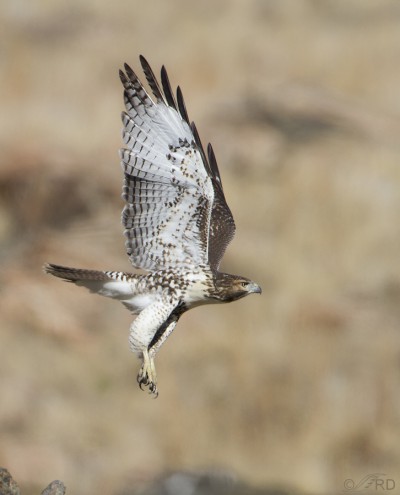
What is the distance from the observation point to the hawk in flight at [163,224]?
1015 cm

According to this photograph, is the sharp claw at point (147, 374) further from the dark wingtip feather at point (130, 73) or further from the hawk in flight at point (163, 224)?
the dark wingtip feather at point (130, 73)

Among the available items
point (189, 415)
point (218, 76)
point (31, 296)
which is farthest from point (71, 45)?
point (189, 415)

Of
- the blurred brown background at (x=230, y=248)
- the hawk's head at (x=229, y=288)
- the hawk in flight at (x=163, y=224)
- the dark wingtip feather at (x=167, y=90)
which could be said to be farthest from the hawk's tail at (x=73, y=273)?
the blurred brown background at (x=230, y=248)

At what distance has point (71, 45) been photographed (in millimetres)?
28406

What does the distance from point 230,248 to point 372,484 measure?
4.88 m

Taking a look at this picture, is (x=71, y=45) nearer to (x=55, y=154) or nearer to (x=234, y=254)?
(x=55, y=154)

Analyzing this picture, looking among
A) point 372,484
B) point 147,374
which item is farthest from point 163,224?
point 372,484

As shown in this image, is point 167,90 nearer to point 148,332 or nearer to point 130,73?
point 130,73

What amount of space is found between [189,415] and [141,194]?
10381 mm

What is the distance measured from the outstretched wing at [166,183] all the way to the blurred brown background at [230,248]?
876cm

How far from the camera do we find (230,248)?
22312 millimetres

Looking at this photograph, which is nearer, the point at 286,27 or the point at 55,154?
the point at 55,154

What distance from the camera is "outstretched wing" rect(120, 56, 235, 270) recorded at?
10.1 metres

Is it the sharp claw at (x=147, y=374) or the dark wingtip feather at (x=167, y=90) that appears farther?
the sharp claw at (x=147, y=374)
